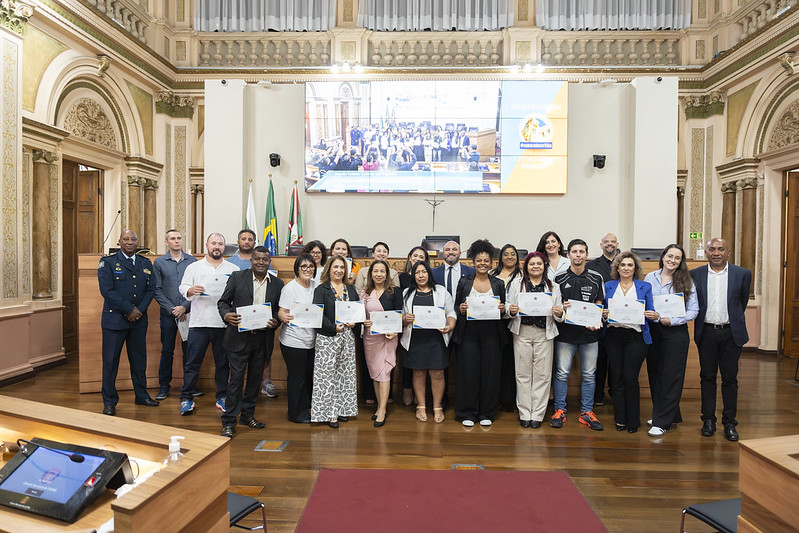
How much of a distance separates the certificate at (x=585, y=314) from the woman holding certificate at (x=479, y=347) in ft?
1.86

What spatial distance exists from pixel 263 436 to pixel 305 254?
154 centimetres

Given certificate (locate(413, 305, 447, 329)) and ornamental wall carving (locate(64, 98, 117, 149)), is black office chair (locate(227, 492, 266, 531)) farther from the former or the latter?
ornamental wall carving (locate(64, 98, 117, 149))

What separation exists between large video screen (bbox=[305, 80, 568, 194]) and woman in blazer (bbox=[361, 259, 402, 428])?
146 inches

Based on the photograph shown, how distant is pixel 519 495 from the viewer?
9.62 feet

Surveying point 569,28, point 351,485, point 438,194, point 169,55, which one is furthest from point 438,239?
Answer: point 169,55

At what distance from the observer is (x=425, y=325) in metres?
4.11

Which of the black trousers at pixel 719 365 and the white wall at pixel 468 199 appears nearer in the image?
the black trousers at pixel 719 365

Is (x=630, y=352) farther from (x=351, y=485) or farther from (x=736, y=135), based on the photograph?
→ (x=736, y=135)

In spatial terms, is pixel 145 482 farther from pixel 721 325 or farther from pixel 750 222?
pixel 750 222

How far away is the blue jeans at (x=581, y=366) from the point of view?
4.20 m

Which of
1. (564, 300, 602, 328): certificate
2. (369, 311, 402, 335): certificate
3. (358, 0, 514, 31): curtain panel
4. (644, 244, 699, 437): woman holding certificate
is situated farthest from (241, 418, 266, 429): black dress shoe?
(358, 0, 514, 31): curtain panel

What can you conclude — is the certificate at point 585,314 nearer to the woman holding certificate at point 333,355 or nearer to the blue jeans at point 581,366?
the blue jeans at point 581,366

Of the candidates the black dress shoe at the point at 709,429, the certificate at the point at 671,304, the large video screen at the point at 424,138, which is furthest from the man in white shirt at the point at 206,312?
the black dress shoe at the point at 709,429

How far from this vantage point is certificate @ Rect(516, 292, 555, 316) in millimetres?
3998
